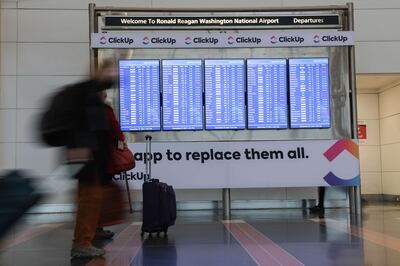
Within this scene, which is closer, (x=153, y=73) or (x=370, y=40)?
(x=153, y=73)

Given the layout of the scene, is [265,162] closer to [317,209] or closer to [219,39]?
[317,209]

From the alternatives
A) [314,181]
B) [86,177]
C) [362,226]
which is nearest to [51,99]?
[86,177]

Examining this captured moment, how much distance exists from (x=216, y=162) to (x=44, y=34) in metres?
5.21

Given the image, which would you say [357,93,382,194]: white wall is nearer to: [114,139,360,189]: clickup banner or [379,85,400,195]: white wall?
[379,85,400,195]: white wall

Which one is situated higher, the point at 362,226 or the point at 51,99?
the point at 51,99

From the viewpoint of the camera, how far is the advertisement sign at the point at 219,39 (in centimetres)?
1030

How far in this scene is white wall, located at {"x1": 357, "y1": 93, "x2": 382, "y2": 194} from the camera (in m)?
15.5

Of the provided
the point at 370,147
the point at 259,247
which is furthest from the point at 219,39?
the point at 370,147

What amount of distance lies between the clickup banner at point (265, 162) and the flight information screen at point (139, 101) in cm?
64

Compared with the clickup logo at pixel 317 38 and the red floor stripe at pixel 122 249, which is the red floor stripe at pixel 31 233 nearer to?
the red floor stripe at pixel 122 249

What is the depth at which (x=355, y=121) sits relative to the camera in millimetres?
10648

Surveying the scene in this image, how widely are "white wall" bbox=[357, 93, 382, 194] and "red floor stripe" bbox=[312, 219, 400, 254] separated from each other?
22.9 feet

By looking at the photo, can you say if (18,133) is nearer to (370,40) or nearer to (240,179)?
(240,179)

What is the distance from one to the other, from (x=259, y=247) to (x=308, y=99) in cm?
505
